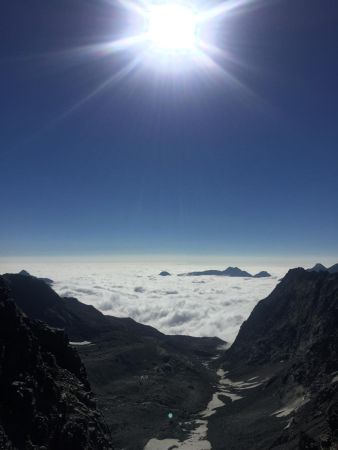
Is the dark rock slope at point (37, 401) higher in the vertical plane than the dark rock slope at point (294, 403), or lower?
higher

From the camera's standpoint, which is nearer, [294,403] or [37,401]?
[37,401]

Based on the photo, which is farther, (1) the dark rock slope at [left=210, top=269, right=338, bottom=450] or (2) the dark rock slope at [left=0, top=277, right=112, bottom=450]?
(1) the dark rock slope at [left=210, top=269, right=338, bottom=450]

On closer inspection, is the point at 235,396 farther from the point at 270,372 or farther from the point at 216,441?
the point at 216,441

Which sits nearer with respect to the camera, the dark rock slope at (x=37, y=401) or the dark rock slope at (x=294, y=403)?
the dark rock slope at (x=37, y=401)

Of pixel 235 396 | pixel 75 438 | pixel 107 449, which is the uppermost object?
pixel 75 438

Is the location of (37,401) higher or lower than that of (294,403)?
higher

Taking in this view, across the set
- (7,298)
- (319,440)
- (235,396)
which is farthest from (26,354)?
(235,396)

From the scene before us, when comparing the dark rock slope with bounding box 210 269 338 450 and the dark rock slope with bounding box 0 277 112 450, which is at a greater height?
the dark rock slope with bounding box 0 277 112 450

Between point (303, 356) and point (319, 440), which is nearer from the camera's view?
point (319, 440)
